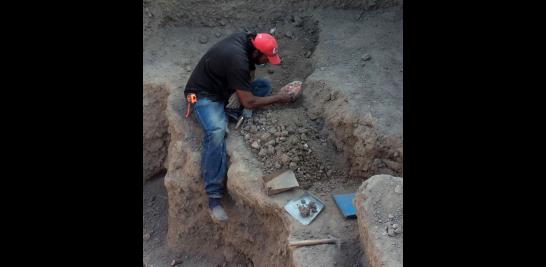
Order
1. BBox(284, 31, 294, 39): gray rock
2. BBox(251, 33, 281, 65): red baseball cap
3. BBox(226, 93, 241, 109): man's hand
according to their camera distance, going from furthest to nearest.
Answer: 1. BBox(284, 31, 294, 39): gray rock
2. BBox(226, 93, 241, 109): man's hand
3. BBox(251, 33, 281, 65): red baseball cap

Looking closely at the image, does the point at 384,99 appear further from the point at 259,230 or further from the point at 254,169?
the point at 259,230

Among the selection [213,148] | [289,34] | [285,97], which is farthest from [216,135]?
[289,34]

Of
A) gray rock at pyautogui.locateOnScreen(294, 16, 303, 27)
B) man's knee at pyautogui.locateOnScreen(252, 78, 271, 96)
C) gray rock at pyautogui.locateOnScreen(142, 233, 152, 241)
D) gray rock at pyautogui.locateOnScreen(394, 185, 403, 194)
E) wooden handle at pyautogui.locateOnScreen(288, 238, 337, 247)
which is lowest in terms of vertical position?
gray rock at pyautogui.locateOnScreen(142, 233, 152, 241)

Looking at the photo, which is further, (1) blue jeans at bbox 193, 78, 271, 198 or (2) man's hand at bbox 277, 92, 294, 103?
(2) man's hand at bbox 277, 92, 294, 103

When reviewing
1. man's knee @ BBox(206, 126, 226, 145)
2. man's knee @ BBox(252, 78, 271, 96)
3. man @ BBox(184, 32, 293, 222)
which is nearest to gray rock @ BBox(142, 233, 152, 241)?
man @ BBox(184, 32, 293, 222)

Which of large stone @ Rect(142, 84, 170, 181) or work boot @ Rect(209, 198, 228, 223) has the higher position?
large stone @ Rect(142, 84, 170, 181)

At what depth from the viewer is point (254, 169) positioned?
5215 millimetres

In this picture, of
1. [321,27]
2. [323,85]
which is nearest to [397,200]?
[323,85]

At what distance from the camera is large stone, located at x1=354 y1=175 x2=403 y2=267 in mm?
3826

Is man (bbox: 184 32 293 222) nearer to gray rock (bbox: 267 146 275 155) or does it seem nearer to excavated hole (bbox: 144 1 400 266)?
excavated hole (bbox: 144 1 400 266)

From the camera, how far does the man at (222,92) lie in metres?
5.22

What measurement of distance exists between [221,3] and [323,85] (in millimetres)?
2203

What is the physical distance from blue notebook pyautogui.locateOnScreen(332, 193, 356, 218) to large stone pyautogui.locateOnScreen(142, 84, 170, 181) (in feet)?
8.46

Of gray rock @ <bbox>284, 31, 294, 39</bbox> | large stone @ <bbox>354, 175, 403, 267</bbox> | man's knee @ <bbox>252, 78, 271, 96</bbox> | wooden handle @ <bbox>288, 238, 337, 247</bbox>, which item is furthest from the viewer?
gray rock @ <bbox>284, 31, 294, 39</bbox>
